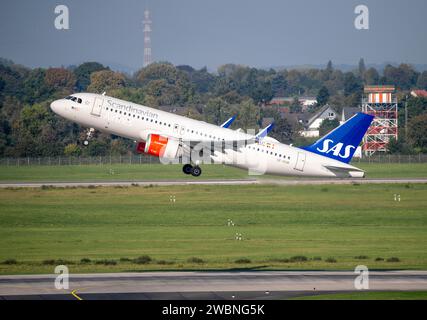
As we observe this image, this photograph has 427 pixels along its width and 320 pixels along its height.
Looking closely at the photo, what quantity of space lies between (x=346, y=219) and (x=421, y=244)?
514 inches

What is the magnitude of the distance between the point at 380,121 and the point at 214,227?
349 feet

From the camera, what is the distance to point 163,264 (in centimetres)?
5322

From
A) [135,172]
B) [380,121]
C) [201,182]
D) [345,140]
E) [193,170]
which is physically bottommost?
[201,182]

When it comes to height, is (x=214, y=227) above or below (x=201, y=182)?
below

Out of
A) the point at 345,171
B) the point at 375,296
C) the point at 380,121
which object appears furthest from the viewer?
the point at 380,121

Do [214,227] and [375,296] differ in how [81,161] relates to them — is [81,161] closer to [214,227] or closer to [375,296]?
[214,227]

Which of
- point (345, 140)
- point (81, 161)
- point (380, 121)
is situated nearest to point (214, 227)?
point (345, 140)

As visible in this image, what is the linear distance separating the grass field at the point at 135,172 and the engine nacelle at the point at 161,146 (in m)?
38.6

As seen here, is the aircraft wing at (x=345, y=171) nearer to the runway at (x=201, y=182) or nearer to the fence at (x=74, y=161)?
the runway at (x=201, y=182)

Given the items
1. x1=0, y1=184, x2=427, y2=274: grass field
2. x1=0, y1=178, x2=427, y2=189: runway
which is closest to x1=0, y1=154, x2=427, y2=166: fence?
x1=0, y1=178, x2=427, y2=189: runway

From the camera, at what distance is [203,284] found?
43.5 meters

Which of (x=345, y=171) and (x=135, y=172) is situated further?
(x=135, y=172)

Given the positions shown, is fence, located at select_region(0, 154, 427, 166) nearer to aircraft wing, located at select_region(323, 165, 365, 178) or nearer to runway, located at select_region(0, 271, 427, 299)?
aircraft wing, located at select_region(323, 165, 365, 178)

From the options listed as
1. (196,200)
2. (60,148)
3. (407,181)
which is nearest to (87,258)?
(196,200)
